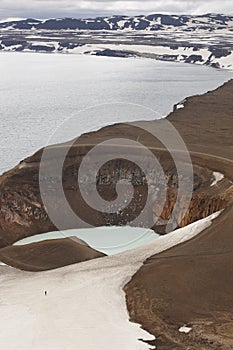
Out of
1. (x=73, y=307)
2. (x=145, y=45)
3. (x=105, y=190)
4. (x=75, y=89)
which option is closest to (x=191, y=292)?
(x=73, y=307)

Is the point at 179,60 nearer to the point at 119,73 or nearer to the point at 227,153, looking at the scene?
the point at 119,73

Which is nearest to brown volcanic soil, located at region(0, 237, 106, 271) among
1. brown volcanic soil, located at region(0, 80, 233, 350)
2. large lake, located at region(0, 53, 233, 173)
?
brown volcanic soil, located at region(0, 80, 233, 350)

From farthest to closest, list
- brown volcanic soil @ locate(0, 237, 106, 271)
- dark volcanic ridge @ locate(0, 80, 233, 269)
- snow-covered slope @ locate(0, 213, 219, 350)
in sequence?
dark volcanic ridge @ locate(0, 80, 233, 269), brown volcanic soil @ locate(0, 237, 106, 271), snow-covered slope @ locate(0, 213, 219, 350)

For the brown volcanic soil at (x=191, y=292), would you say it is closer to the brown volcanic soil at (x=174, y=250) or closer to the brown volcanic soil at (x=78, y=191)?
the brown volcanic soil at (x=174, y=250)

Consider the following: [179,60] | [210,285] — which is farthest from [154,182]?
[179,60]

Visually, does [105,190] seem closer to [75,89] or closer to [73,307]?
[73,307]

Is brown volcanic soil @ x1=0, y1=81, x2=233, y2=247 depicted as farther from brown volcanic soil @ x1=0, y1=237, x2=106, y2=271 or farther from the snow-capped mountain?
the snow-capped mountain

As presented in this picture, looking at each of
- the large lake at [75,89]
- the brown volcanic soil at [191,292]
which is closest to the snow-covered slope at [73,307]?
the brown volcanic soil at [191,292]
